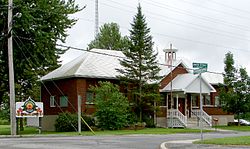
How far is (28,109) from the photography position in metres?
34.7

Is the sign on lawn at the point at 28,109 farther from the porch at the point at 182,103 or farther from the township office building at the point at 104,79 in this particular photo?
the porch at the point at 182,103

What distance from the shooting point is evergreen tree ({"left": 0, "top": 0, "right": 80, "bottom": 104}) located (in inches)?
1481

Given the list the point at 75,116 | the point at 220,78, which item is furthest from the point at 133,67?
the point at 220,78

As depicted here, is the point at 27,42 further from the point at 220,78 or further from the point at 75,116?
the point at 220,78

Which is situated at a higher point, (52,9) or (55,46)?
(52,9)

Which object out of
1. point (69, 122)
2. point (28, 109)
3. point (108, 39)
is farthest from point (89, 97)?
point (108, 39)

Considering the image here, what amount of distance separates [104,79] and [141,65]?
13.5 feet

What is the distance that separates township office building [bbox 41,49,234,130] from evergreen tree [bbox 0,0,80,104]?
3.52 m

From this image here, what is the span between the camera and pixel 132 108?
44.2 m

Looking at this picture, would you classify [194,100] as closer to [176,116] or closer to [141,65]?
[176,116]

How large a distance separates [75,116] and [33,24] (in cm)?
836

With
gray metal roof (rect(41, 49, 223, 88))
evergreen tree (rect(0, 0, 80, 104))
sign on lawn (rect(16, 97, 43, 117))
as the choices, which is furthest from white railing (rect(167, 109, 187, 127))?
sign on lawn (rect(16, 97, 43, 117))

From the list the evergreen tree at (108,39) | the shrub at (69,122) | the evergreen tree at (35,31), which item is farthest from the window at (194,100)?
the evergreen tree at (108,39)

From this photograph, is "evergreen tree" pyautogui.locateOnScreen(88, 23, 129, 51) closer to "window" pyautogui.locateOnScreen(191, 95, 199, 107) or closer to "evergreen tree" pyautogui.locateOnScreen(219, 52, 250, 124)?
"window" pyautogui.locateOnScreen(191, 95, 199, 107)
